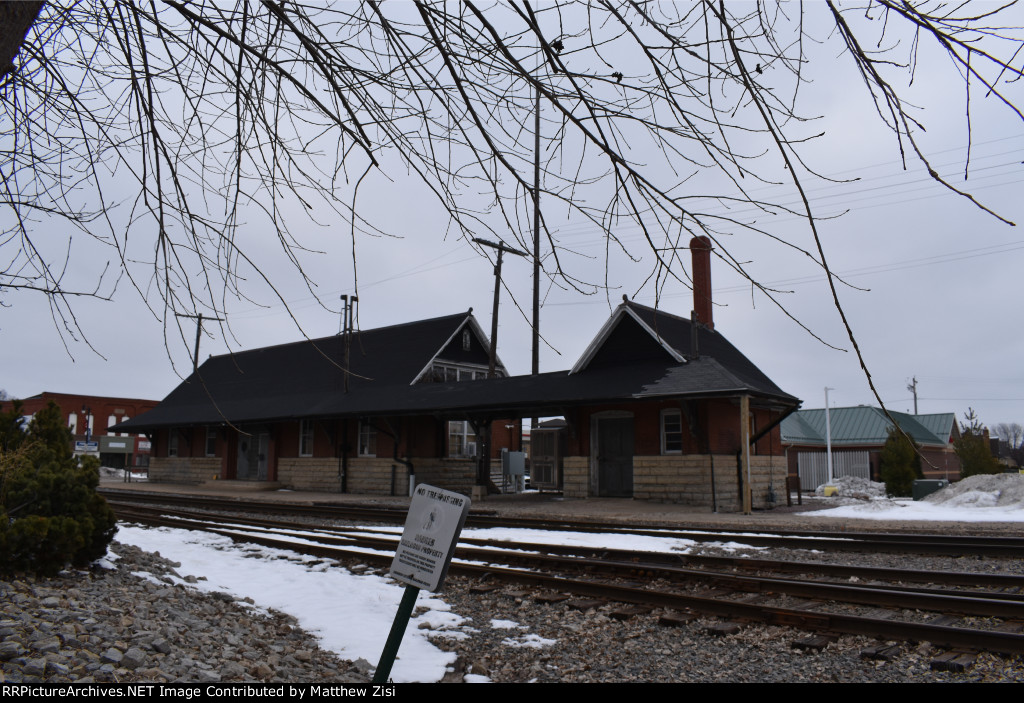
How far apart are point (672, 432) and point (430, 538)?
19.2 metres

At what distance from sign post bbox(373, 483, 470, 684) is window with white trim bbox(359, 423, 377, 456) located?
2621cm

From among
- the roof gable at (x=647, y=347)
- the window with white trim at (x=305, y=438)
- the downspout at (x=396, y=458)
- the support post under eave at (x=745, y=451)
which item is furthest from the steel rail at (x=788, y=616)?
the window with white trim at (x=305, y=438)

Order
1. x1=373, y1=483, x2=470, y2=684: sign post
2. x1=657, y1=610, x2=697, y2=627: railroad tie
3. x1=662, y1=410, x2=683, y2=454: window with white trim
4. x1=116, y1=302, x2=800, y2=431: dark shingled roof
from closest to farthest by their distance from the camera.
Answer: x1=373, y1=483, x2=470, y2=684: sign post → x1=657, y1=610, x2=697, y2=627: railroad tie → x1=116, y1=302, x2=800, y2=431: dark shingled roof → x1=662, y1=410, x2=683, y2=454: window with white trim

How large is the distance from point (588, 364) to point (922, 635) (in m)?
19.2

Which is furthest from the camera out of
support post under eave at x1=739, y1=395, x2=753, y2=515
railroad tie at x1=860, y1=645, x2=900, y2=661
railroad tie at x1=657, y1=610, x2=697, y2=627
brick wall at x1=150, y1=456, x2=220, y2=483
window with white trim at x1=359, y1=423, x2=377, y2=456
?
brick wall at x1=150, y1=456, x2=220, y2=483

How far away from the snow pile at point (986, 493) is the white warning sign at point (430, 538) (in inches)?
926

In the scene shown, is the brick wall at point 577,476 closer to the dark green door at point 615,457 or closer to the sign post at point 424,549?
the dark green door at point 615,457

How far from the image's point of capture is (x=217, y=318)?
11.9ft

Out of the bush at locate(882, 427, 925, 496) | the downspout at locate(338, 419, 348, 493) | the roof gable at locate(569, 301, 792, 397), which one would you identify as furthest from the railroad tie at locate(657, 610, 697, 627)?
the bush at locate(882, 427, 925, 496)

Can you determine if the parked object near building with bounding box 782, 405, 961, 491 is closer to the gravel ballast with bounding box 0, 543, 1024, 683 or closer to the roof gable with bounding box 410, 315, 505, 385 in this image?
the roof gable with bounding box 410, 315, 505, 385

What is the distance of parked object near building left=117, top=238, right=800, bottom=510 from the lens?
68.3 ft

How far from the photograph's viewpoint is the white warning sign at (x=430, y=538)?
10.2ft

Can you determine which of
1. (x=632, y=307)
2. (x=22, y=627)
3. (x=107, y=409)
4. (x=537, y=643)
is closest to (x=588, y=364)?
(x=632, y=307)

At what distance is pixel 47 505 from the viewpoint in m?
8.03
